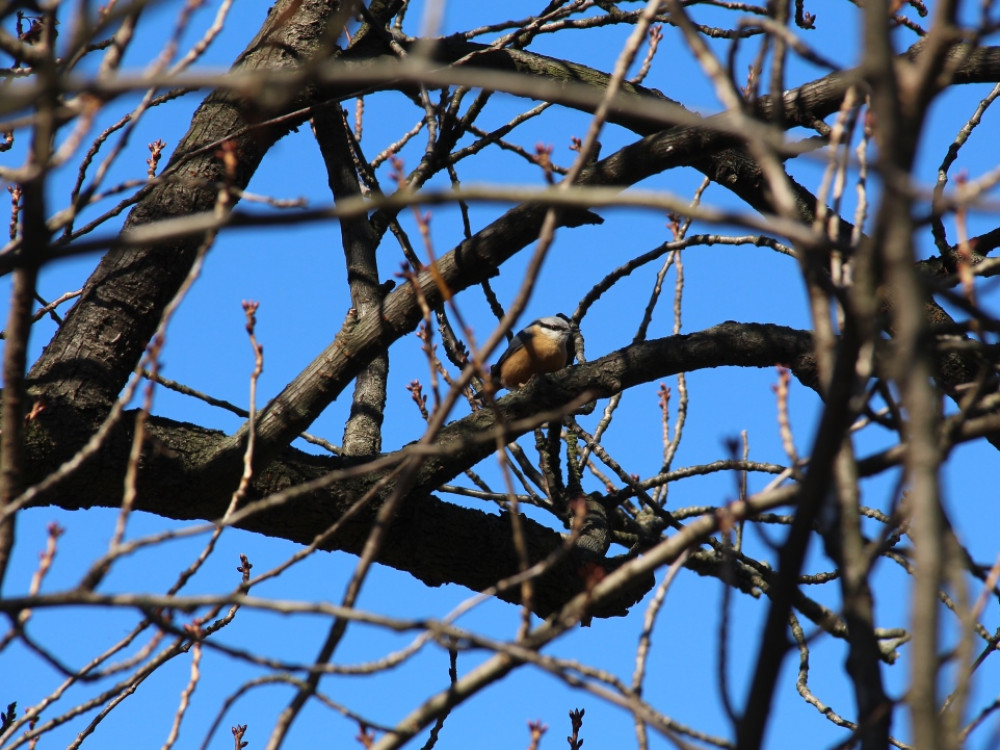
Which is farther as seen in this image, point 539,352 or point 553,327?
point 553,327

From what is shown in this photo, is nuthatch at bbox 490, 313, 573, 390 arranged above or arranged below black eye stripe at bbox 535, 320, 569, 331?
below

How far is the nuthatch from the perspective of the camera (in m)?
7.38

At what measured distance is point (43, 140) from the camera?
56.5 inches

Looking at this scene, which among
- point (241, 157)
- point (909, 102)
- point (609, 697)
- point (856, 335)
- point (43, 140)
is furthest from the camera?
point (241, 157)

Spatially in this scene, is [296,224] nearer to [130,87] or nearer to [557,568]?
[130,87]

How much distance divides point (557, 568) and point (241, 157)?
1968 millimetres

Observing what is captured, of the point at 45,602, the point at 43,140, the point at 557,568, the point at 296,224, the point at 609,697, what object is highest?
the point at 557,568

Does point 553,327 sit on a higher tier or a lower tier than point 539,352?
→ higher

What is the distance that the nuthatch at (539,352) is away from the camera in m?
7.38

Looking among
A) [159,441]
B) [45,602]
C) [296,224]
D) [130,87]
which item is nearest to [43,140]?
[130,87]

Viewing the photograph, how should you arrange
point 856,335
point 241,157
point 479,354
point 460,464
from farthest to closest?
point 241,157, point 460,464, point 479,354, point 856,335

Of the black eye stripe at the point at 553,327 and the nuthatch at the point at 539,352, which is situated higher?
the black eye stripe at the point at 553,327

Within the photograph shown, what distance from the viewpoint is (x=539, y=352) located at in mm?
7348

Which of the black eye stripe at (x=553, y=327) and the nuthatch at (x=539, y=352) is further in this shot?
the black eye stripe at (x=553, y=327)
